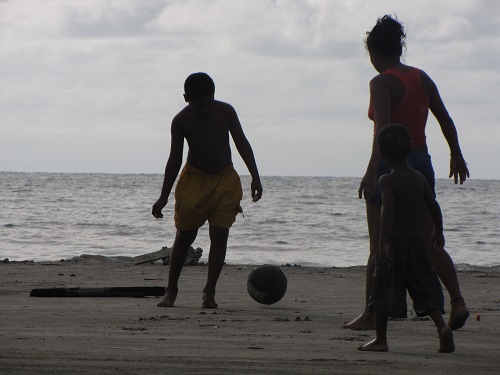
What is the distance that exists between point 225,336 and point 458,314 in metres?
1.30

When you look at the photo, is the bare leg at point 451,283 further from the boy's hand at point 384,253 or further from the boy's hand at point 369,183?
the boy's hand at point 384,253

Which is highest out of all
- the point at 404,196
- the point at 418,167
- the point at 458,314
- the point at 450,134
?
the point at 450,134

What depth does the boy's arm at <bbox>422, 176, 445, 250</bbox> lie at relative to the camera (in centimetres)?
489

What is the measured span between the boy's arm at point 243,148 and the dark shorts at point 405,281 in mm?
2341

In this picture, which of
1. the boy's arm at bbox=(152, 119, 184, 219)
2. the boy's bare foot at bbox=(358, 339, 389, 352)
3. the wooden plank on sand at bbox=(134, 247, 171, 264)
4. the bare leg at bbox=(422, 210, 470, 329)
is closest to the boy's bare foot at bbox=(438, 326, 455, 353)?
the boy's bare foot at bbox=(358, 339, 389, 352)

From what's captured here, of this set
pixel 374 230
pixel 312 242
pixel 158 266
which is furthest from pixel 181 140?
pixel 312 242

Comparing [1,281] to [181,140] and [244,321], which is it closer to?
[181,140]

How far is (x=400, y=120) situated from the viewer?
563 centimetres

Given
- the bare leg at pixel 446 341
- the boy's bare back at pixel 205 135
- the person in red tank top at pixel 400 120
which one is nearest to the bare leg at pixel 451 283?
the person in red tank top at pixel 400 120

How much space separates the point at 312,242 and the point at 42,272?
10.1m

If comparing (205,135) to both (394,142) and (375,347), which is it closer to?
(394,142)

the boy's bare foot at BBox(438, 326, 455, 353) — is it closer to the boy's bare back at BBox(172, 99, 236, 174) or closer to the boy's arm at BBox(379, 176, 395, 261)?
the boy's arm at BBox(379, 176, 395, 261)

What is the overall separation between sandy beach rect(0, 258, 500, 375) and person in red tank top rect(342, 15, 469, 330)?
12.1 inches

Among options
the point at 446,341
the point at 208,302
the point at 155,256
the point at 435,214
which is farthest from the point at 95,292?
the point at 155,256
